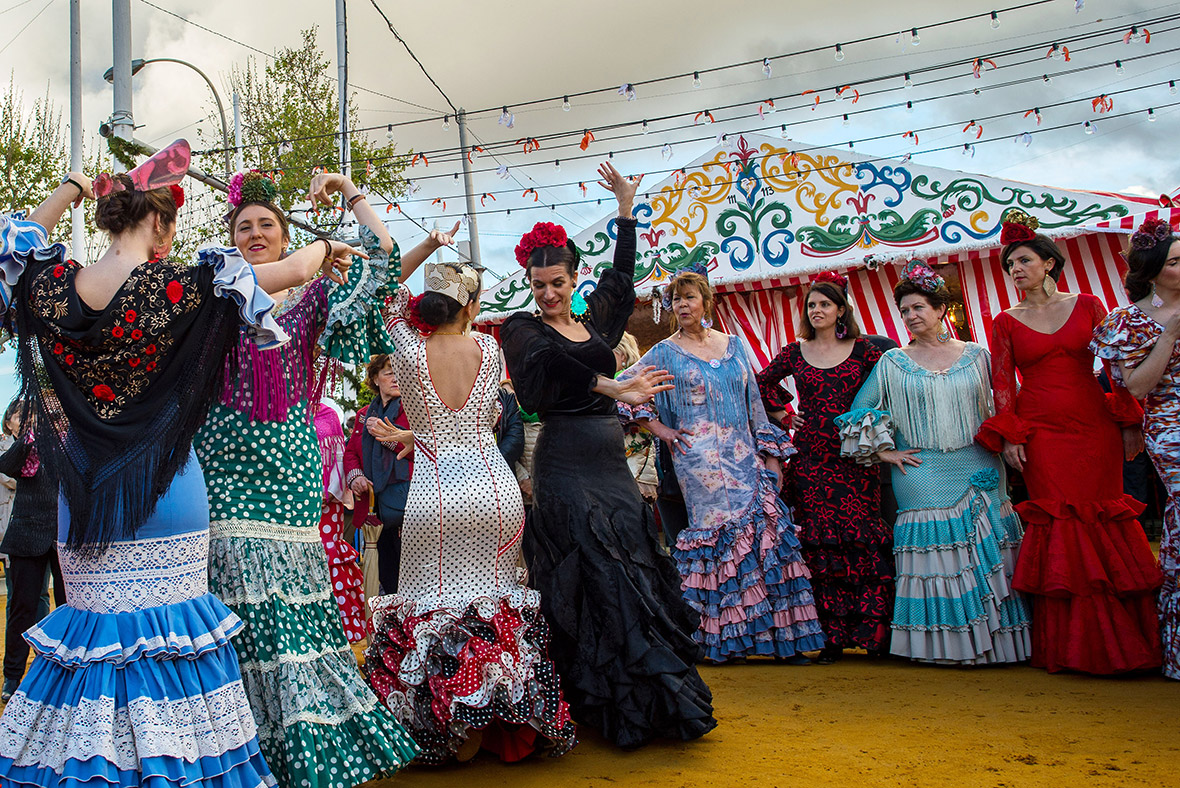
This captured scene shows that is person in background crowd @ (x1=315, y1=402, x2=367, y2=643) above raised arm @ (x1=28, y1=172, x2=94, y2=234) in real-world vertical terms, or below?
below

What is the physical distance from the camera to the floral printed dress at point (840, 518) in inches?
197

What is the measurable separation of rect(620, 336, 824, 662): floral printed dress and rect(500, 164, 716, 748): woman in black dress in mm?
1121

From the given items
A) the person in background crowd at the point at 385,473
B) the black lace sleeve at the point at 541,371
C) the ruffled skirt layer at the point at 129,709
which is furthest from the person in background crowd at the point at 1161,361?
the ruffled skirt layer at the point at 129,709

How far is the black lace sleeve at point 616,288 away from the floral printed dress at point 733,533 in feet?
2.50

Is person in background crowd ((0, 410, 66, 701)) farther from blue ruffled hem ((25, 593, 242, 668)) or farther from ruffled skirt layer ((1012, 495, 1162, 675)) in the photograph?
ruffled skirt layer ((1012, 495, 1162, 675))

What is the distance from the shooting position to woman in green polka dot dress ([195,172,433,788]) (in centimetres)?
274

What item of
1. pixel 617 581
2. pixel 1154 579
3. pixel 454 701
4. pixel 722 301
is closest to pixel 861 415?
pixel 1154 579

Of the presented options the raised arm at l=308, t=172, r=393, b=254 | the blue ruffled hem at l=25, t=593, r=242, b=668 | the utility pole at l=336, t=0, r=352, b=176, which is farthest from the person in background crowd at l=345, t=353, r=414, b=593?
the utility pole at l=336, t=0, r=352, b=176

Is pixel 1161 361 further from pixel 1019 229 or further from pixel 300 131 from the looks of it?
pixel 300 131

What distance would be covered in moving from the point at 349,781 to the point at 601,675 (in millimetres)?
1073

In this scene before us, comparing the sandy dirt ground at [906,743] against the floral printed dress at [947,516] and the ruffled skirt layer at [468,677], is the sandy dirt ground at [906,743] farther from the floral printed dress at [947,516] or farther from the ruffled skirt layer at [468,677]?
the floral printed dress at [947,516]

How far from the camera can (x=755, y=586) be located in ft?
16.1

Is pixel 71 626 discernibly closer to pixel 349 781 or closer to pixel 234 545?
pixel 234 545

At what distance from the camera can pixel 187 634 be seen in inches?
96.4
